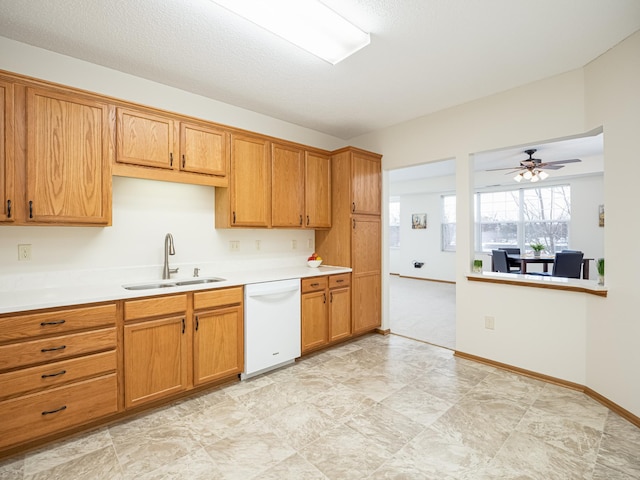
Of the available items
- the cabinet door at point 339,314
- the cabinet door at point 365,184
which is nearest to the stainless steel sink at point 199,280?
the cabinet door at point 339,314

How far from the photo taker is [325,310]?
135 inches

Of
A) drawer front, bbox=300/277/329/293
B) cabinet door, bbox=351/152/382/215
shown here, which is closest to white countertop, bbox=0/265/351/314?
drawer front, bbox=300/277/329/293

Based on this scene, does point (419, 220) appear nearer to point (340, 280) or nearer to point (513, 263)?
point (513, 263)

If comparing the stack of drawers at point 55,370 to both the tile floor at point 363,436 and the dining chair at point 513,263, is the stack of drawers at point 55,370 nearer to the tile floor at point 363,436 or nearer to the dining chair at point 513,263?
the tile floor at point 363,436

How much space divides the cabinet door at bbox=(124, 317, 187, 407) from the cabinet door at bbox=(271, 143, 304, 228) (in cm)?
149

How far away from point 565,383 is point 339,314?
2.16 m

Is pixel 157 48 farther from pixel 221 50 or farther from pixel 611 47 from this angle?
pixel 611 47

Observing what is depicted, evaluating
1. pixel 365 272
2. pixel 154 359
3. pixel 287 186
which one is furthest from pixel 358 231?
pixel 154 359

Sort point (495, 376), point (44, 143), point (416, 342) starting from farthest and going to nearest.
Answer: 1. point (416, 342)
2. point (495, 376)
3. point (44, 143)

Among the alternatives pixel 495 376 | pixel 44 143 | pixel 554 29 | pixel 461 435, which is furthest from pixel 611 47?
pixel 44 143

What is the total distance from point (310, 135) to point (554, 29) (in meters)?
2.66

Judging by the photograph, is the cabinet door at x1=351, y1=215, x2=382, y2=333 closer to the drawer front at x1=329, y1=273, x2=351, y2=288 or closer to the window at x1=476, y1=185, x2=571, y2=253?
the drawer front at x1=329, y1=273, x2=351, y2=288

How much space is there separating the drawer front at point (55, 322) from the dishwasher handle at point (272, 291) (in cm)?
109

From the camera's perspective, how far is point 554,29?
2.11 m
